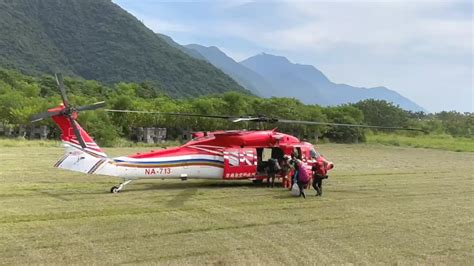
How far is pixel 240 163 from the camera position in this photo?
16.6m

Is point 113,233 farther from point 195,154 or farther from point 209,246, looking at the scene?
point 195,154

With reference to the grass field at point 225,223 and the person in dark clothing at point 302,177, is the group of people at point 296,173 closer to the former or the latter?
the person in dark clothing at point 302,177

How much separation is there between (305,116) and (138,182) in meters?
39.8

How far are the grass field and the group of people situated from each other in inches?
20.8

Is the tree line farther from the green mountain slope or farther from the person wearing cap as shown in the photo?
the green mountain slope

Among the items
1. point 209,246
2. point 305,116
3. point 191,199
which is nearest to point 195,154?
point 191,199

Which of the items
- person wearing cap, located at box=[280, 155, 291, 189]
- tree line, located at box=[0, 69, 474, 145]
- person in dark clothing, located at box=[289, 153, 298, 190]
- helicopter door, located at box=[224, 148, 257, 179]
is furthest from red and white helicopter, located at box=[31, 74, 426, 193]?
tree line, located at box=[0, 69, 474, 145]

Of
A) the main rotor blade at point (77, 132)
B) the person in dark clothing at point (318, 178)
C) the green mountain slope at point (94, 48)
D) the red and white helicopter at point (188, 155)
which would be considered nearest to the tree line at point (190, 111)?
the red and white helicopter at point (188, 155)

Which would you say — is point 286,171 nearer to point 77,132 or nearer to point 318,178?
point 318,178

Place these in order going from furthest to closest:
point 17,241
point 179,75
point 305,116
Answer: point 179,75
point 305,116
point 17,241

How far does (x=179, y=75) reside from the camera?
137 metres

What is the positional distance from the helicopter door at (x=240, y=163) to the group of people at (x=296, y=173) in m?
0.69

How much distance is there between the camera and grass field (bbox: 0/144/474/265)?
8578 mm

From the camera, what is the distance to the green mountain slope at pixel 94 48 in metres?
122
